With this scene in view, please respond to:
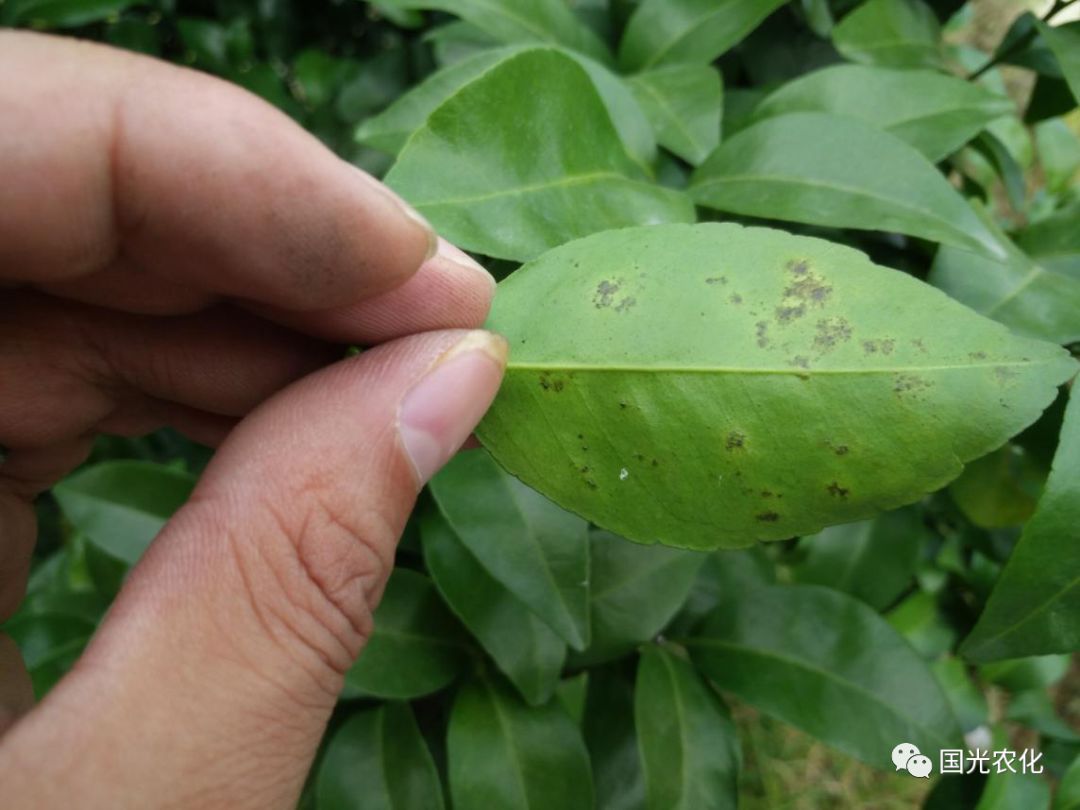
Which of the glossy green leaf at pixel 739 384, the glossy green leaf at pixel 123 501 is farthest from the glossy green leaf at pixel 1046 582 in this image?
the glossy green leaf at pixel 123 501

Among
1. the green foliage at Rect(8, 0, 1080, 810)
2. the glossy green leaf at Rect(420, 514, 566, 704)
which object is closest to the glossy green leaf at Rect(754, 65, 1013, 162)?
the green foliage at Rect(8, 0, 1080, 810)

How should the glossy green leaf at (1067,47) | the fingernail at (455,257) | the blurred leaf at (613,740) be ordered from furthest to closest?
1. the blurred leaf at (613,740)
2. the glossy green leaf at (1067,47)
3. the fingernail at (455,257)

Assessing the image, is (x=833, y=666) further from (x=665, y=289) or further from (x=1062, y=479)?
(x=665, y=289)

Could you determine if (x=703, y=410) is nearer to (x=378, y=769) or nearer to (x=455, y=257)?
(x=455, y=257)

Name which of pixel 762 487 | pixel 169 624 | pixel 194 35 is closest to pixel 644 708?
pixel 762 487

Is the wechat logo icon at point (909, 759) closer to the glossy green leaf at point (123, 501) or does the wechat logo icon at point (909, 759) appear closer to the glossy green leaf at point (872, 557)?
the glossy green leaf at point (872, 557)

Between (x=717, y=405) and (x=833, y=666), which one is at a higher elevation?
(x=717, y=405)

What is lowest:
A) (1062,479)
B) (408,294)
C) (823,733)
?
(823,733)
